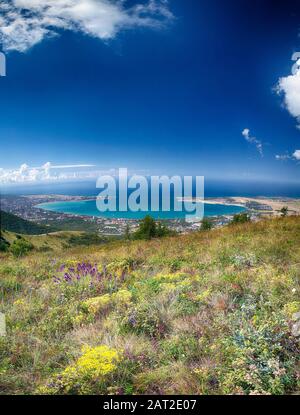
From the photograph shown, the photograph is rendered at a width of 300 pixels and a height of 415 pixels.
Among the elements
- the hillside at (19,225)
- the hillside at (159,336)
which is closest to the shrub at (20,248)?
the hillside at (159,336)

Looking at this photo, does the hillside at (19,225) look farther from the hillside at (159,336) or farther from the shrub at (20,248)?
the hillside at (159,336)

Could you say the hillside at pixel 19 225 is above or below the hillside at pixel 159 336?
below

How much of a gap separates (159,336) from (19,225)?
503 feet

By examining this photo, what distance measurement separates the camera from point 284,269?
16.9 feet

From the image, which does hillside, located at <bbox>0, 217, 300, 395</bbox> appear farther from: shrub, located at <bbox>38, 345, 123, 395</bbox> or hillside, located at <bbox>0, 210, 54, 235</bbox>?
hillside, located at <bbox>0, 210, 54, 235</bbox>

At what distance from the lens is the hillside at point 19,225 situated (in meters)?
134

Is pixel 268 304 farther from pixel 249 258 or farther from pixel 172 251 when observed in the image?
pixel 172 251

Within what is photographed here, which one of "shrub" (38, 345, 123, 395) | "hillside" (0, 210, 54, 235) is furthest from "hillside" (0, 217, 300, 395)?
"hillside" (0, 210, 54, 235)

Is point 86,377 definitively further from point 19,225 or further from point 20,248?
point 19,225

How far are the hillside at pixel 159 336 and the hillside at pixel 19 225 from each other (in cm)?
13682

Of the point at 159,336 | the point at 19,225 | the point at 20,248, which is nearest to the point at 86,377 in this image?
the point at 159,336

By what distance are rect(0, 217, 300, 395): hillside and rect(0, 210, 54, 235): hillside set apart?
449 feet

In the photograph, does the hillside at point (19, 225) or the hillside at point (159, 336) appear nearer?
the hillside at point (159, 336)
